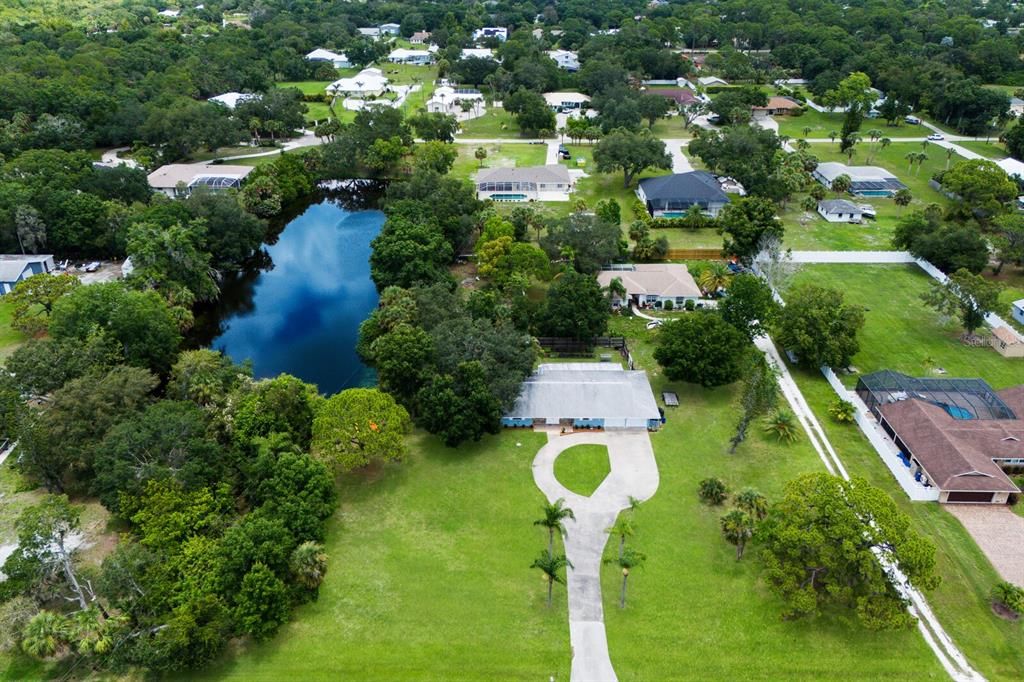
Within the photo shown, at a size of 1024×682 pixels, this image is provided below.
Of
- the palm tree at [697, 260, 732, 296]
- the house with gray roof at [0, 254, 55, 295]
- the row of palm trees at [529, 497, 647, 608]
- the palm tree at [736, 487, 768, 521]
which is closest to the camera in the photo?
the row of palm trees at [529, 497, 647, 608]

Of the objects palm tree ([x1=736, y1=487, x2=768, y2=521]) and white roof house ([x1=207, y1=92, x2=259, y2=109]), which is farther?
white roof house ([x1=207, y1=92, x2=259, y2=109])

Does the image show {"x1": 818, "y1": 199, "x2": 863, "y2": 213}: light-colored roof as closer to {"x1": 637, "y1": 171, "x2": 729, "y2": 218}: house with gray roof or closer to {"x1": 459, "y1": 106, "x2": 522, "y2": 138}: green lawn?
{"x1": 637, "y1": 171, "x2": 729, "y2": 218}: house with gray roof

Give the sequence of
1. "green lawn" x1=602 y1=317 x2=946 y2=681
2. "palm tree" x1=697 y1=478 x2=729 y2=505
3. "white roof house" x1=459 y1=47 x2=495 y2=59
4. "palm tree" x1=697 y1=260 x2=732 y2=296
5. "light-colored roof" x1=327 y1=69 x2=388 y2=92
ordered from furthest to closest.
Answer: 1. "white roof house" x1=459 y1=47 x2=495 y2=59
2. "light-colored roof" x1=327 y1=69 x2=388 y2=92
3. "palm tree" x1=697 y1=260 x2=732 y2=296
4. "palm tree" x1=697 y1=478 x2=729 y2=505
5. "green lawn" x1=602 y1=317 x2=946 y2=681

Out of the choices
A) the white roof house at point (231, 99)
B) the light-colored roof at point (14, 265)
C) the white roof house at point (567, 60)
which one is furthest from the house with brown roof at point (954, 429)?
the white roof house at point (567, 60)

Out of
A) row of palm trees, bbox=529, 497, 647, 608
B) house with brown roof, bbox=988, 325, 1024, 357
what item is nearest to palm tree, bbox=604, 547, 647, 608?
row of palm trees, bbox=529, 497, 647, 608

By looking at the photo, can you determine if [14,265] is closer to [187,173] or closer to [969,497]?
[187,173]

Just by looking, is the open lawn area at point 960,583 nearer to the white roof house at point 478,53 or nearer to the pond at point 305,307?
the pond at point 305,307


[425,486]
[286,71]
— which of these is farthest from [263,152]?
[425,486]
